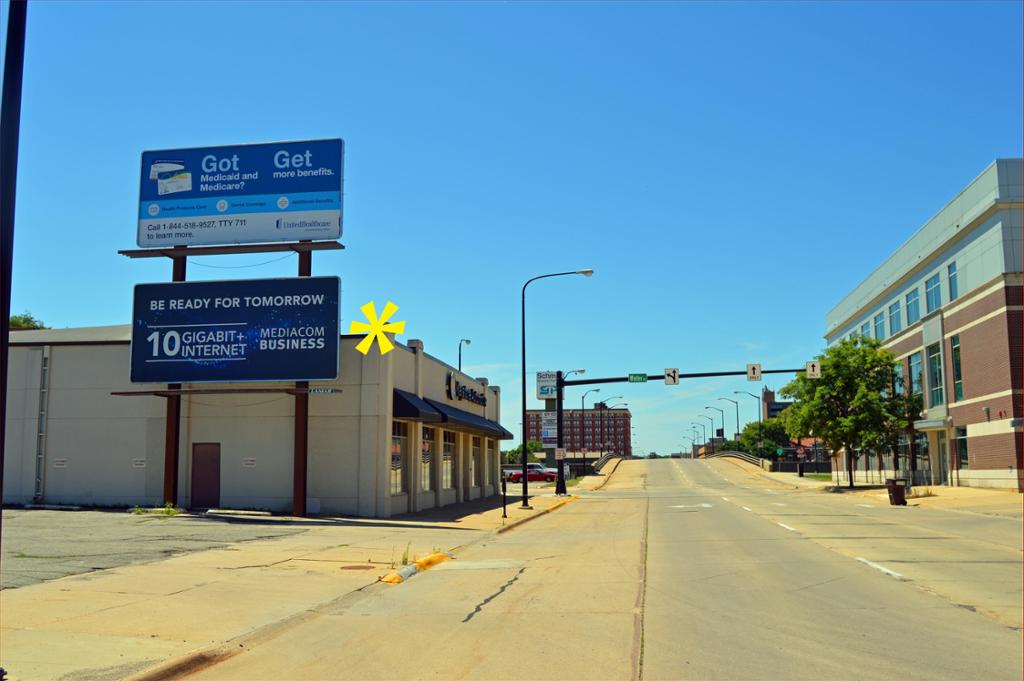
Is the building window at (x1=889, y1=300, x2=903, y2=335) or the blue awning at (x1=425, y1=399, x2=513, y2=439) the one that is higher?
the building window at (x1=889, y1=300, x2=903, y2=335)

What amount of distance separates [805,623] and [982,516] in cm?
2388

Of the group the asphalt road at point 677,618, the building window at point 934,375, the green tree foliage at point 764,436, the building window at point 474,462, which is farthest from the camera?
the green tree foliage at point 764,436

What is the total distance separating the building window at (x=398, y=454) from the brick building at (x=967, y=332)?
28694 millimetres

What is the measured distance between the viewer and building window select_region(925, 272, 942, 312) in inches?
2109

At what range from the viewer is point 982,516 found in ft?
98.4

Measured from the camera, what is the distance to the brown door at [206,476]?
29.4 metres

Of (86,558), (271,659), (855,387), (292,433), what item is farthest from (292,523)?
(855,387)

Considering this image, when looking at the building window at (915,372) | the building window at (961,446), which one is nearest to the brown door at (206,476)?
the building window at (961,446)

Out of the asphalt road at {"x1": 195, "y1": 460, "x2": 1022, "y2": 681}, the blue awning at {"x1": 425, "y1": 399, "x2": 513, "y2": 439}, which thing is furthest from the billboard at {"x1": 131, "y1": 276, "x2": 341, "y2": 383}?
the asphalt road at {"x1": 195, "y1": 460, "x2": 1022, "y2": 681}

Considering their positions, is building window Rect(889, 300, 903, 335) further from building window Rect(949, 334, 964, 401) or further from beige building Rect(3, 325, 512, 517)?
beige building Rect(3, 325, 512, 517)

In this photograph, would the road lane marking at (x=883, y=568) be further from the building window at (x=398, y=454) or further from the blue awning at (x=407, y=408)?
the building window at (x=398, y=454)

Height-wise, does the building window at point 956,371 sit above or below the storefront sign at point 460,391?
above

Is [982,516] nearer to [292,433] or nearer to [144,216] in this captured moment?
[292,433]

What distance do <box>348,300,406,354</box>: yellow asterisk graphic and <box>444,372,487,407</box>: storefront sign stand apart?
8.53 metres
